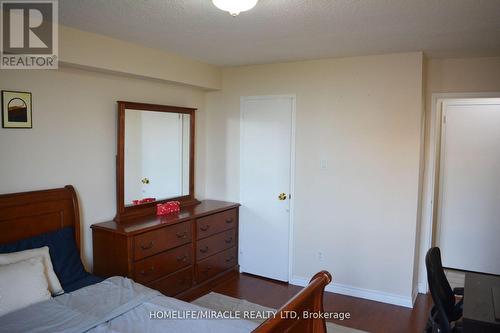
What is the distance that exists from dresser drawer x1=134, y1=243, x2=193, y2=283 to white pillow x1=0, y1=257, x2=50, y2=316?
83 cm

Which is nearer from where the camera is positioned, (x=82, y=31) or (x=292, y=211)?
(x=82, y=31)

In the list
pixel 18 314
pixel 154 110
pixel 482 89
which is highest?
pixel 482 89

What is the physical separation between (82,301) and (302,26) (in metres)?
2.40

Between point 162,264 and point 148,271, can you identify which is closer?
point 148,271

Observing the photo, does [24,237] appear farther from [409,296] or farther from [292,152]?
[409,296]

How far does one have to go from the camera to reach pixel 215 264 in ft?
13.5

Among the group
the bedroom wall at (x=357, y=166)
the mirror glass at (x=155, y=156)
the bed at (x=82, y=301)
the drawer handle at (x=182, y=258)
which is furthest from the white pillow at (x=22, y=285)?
the bedroom wall at (x=357, y=166)

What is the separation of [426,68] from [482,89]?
0.55m

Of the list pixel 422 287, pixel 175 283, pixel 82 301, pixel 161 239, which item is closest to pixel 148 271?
pixel 161 239

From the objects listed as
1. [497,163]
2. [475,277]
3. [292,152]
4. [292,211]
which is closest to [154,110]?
[292,152]

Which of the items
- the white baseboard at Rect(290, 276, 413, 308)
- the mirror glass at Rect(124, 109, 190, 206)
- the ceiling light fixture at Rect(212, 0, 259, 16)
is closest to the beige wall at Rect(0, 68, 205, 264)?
the mirror glass at Rect(124, 109, 190, 206)

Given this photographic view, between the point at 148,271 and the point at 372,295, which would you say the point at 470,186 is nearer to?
the point at 372,295

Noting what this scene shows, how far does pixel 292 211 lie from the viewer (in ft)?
13.5

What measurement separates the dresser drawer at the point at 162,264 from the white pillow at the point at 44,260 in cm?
67
